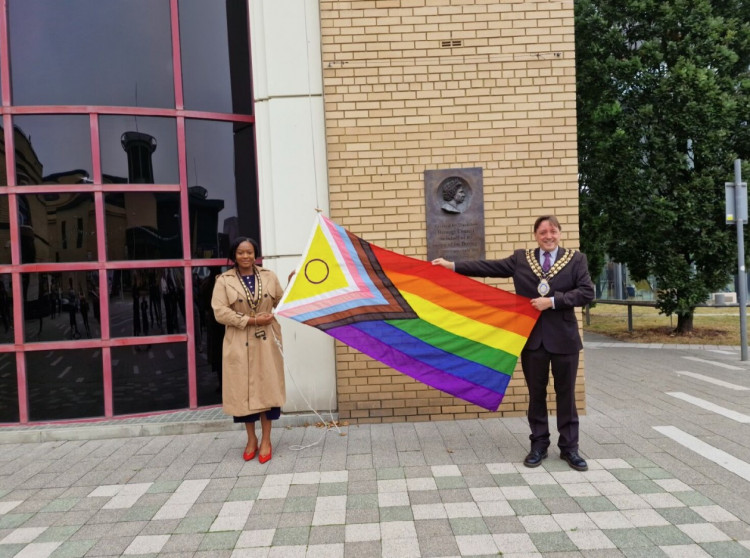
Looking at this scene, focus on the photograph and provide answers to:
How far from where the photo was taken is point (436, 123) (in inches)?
209

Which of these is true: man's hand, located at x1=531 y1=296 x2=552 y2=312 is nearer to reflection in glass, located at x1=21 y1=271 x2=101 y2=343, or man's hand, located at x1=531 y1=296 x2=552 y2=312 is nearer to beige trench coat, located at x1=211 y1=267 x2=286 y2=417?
beige trench coat, located at x1=211 y1=267 x2=286 y2=417

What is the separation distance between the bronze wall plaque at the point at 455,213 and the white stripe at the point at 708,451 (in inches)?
95.1

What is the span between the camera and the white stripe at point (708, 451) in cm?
392

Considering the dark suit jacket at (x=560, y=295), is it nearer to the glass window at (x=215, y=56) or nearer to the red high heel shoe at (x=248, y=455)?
the red high heel shoe at (x=248, y=455)

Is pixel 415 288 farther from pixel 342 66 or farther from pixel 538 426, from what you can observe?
pixel 342 66

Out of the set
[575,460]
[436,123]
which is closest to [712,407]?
[575,460]

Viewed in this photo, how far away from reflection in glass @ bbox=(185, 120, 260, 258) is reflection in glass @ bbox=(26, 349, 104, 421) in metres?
1.63

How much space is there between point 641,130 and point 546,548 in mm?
10584

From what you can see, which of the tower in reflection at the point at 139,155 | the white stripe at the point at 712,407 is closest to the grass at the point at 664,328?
the white stripe at the point at 712,407

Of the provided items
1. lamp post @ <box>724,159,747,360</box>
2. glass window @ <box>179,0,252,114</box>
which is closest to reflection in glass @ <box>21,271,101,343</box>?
glass window @ <box>179,0,252,114</box>

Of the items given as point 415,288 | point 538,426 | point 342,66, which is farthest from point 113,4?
point 538,426

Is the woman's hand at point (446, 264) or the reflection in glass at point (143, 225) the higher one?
the reflection in glass at point (143, 225)

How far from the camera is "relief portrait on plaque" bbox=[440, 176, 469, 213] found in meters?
5.30

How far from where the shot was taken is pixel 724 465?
13.1ft
